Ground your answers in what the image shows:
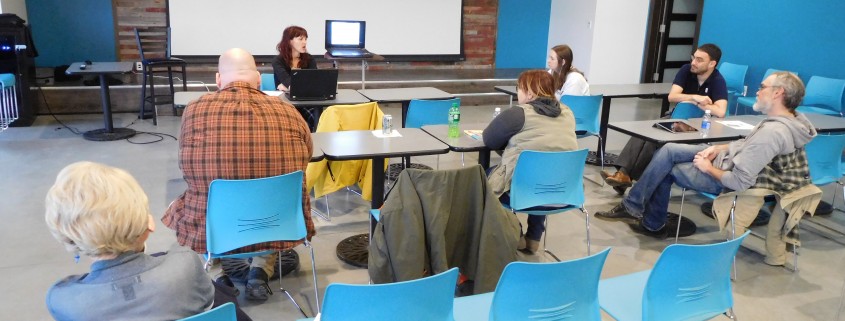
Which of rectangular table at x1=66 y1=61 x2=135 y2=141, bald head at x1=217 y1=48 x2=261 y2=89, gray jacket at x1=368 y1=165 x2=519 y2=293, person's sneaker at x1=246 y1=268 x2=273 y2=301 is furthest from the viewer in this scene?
rectangular table at x1=66 y1=61 x2=135 y2=141

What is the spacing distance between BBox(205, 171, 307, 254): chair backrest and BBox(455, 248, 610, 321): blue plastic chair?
37.0 inches

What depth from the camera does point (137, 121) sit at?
6902 millimetres

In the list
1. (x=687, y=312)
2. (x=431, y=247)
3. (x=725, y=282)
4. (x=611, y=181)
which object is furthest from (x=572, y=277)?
(x=611, y=181)

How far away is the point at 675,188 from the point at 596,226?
4.13 ft

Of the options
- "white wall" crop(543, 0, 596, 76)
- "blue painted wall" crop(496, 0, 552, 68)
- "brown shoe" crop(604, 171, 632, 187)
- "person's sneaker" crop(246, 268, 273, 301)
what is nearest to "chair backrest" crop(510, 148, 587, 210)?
"person's sneaker" crop(246, 268, 273, 301)

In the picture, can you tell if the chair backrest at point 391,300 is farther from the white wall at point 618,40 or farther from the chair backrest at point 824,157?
the white wall at point 618,40

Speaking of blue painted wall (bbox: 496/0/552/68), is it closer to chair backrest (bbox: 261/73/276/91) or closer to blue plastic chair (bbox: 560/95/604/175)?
blue plastic chair (bbox: 560/95/604/175)

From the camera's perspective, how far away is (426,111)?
15.5 feet

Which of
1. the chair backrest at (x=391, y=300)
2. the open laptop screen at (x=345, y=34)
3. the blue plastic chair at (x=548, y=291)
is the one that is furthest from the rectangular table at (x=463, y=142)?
the open laptop screen at (x=345, y=34)

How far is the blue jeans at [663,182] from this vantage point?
12.2 feet

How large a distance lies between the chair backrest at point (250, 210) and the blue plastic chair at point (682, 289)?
128 centimetres

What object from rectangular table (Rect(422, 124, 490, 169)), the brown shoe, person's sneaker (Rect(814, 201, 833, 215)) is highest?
rectangular table (Rect(422, 124, 490, 169))

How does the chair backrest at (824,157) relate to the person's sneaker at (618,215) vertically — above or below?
above

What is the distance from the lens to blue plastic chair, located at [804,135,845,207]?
3715 millimetres
